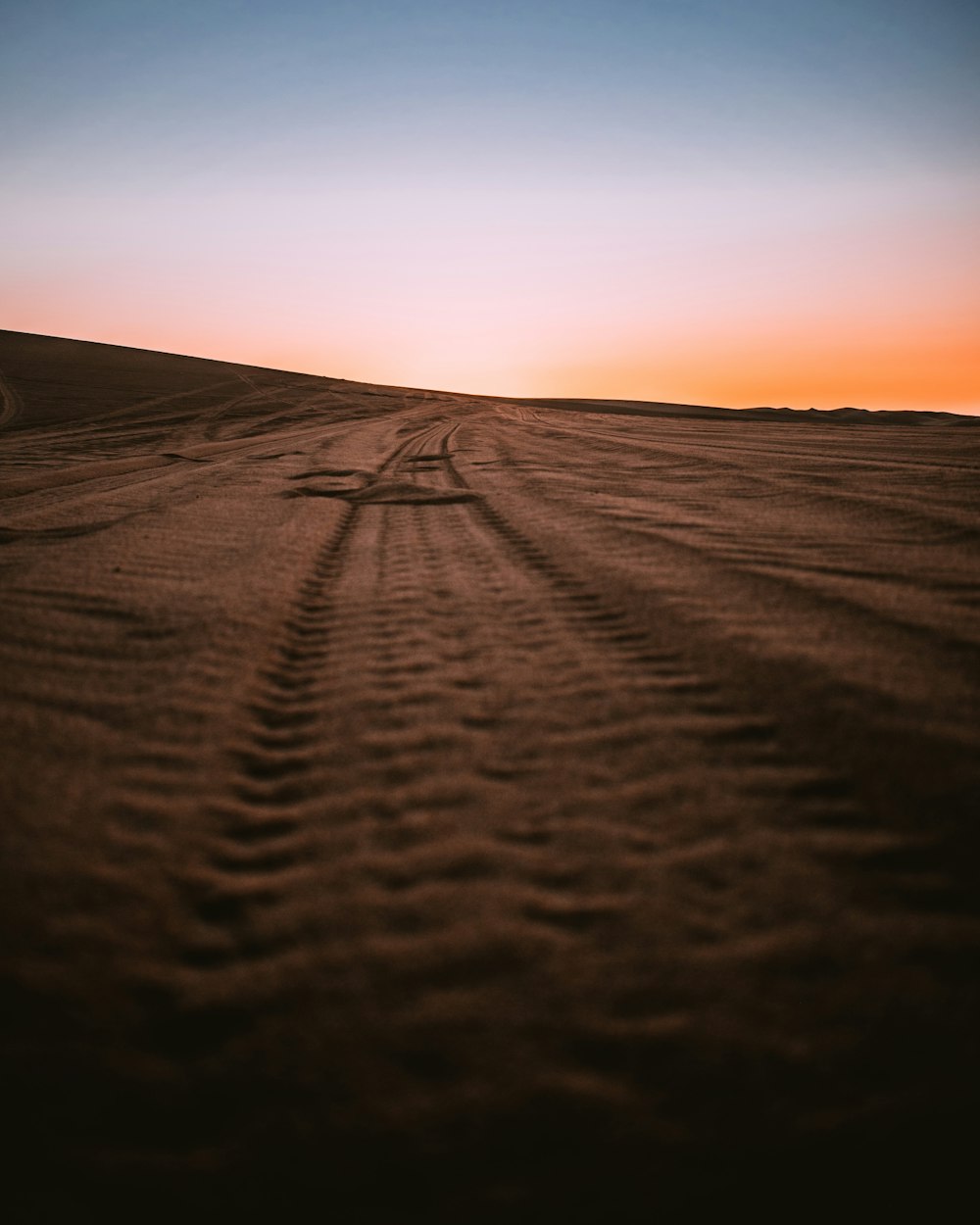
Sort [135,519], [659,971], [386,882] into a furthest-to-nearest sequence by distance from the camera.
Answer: [135,519] → [386,882] → [659,971]

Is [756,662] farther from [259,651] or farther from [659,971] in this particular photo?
[259,651]

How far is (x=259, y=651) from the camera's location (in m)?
2.47

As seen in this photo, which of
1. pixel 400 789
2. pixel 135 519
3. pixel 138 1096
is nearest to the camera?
pixel 138 1096

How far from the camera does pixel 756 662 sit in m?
2.18

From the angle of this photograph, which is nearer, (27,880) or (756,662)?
(27,880)

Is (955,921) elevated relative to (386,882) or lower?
elevated

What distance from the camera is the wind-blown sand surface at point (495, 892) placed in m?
0.96

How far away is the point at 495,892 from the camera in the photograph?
4.45 feet

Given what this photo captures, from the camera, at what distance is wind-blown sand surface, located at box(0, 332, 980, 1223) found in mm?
958

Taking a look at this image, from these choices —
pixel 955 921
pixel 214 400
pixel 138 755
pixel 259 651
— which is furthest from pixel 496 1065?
pixel 214 400

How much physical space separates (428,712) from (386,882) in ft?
2.29

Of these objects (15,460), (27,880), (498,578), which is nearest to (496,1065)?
(27,880)

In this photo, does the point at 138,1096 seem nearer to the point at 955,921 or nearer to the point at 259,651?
the point at 955,921

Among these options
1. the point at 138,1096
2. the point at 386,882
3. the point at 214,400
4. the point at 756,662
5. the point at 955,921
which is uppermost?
the point at 214,400
